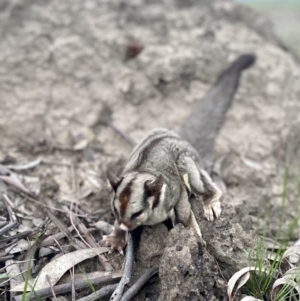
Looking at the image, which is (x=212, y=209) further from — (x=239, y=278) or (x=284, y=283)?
(x=284, y=283)

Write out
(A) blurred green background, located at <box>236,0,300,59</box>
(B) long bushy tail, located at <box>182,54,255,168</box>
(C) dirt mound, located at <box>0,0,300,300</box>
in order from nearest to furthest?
(C) dirt mound, located at <box>0,0,300,300</box>, (B) long bushy tail, located at <box>182,54,255,168</box>, (A) blurred green background, located at <box>236,0,300,59</box>

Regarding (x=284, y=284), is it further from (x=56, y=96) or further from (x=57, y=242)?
(x=56, y=96)

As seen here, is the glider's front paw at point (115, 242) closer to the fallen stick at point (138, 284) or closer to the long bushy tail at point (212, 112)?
the fallen stick at point (138, 284)

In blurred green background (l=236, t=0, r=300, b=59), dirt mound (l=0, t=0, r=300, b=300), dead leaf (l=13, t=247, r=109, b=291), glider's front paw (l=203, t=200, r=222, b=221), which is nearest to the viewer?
dead leaf (l=13, t=247, r=109, b=291)

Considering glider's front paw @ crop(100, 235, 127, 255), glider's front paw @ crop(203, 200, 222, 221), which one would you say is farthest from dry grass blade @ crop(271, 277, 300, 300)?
glider's front paw @ crop(100, 235, 127, 255)

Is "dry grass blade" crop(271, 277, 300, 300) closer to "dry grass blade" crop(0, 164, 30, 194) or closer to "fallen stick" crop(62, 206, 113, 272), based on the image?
"fallen stick" crop(62, 206, 113, 272)

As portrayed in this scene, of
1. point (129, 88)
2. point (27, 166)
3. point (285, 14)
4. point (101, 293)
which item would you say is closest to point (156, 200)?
point (101, 293)
